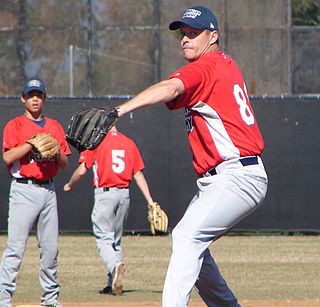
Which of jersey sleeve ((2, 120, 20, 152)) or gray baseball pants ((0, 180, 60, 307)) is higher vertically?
jersey sleeve ((2, 120, 20, 152))

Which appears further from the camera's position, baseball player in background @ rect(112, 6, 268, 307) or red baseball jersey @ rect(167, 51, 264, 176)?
red baseball jersey @ rect(167, 51, 264, 176)

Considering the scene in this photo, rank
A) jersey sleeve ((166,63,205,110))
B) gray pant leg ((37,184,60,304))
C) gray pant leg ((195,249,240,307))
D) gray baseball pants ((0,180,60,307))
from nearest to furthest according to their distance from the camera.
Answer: jersey sleeve ((166,63,205,110)) < gray pant leg ((195,249,240,307)) < gray baseball pants ((0,180,60,307)) < gray pant leg ((37,184,60,304))

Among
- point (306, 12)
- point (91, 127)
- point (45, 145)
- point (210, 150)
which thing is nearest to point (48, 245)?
point (45, 145)

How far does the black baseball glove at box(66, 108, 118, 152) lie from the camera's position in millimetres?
4977

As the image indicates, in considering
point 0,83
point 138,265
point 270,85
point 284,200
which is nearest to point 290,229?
point 284,200

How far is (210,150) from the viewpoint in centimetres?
547

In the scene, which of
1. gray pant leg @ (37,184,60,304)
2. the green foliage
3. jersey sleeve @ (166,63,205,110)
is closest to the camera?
jersey sleeve @ (166,63,205,110)

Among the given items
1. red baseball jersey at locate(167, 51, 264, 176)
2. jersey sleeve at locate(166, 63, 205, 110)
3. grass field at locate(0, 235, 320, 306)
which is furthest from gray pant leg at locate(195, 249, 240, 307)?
grass field at locate(0, 235, 320, 306)

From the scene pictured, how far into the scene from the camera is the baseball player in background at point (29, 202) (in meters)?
7.77

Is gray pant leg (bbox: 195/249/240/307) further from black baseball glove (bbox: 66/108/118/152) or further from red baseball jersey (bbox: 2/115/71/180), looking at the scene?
red baseball jersey (bbox: 2/115/71/180)

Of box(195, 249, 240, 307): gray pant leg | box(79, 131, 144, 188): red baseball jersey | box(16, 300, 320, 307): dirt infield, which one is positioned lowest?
box(16, 300, 320, 307): dirt infield

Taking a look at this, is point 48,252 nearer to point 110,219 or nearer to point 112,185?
point 110,219

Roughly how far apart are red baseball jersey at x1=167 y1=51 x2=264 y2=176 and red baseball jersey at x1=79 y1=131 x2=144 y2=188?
13.8 feet

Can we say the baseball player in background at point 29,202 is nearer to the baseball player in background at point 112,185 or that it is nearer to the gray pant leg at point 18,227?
the gray pant leg at point 18,227
